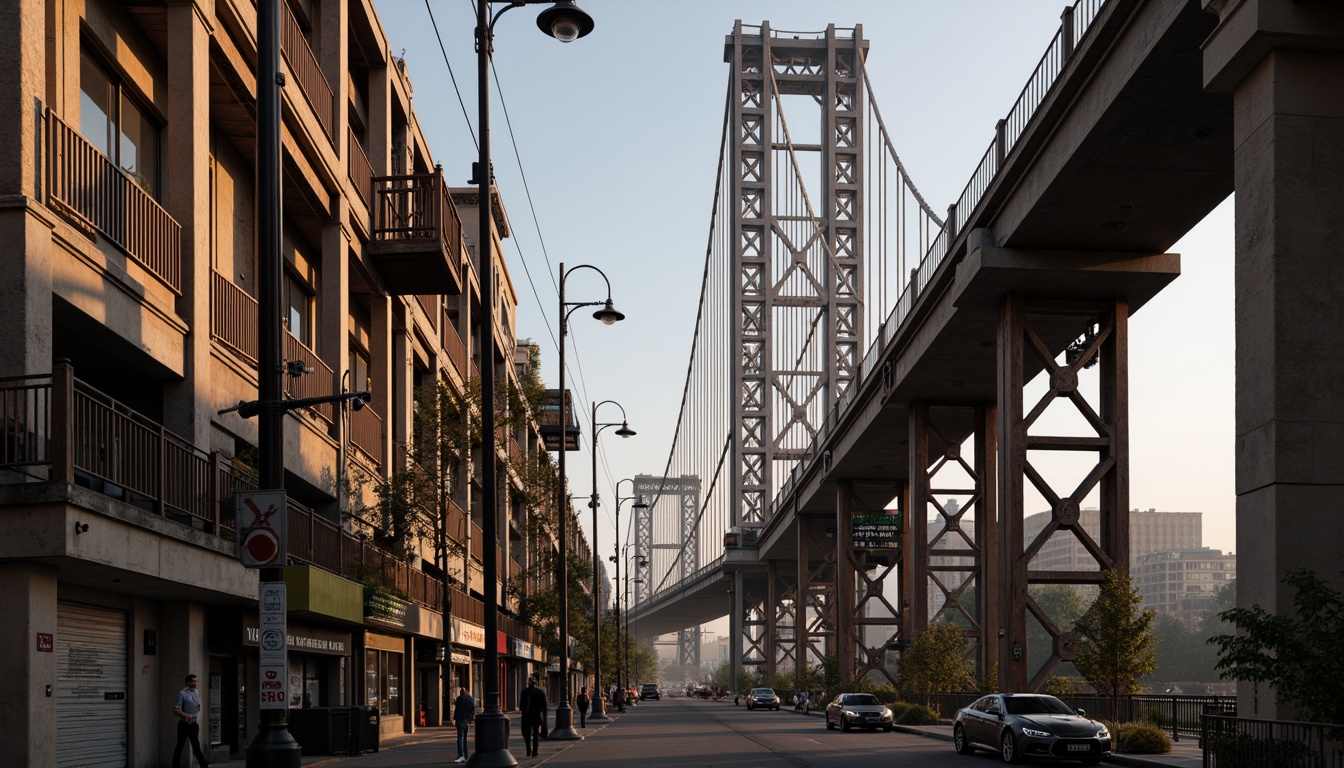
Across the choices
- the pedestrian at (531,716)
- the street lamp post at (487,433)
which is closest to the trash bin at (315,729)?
the pedestrian at (531,716)

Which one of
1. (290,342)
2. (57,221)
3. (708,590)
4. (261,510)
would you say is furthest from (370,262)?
(708,590)

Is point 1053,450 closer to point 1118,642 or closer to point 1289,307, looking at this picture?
point 1118,642

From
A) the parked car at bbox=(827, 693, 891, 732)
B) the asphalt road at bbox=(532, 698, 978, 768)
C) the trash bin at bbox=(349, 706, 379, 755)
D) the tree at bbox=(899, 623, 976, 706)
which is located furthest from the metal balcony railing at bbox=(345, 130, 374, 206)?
the tree at bbox=(899, 623, 976, 706)

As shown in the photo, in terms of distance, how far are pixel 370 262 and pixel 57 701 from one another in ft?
62.1

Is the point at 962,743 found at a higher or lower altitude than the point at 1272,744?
lower

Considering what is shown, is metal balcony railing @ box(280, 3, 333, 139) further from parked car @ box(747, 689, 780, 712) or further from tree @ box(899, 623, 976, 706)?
parked car @ box(747, 689, 780, 712)

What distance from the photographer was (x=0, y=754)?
51.5 ft

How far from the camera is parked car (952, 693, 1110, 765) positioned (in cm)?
2566

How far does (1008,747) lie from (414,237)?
18.8m

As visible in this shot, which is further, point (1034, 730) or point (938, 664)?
point (938, 664)

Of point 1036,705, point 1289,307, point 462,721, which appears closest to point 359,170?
point 462,721

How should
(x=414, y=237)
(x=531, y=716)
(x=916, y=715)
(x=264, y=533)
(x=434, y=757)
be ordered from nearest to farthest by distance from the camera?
1. (x=264, y=533)
2. (x=434, y=757)
3. (x=531, y=716)
4. (x=414, y=237)
5. (x=916, y=715)

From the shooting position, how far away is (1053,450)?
39656mm

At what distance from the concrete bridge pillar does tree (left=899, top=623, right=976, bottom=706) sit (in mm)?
32542
